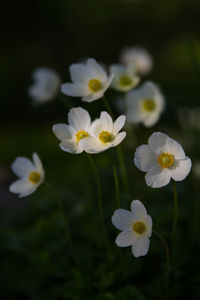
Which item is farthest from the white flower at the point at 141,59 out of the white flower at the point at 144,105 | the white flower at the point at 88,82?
the white flower at the point at 88,82

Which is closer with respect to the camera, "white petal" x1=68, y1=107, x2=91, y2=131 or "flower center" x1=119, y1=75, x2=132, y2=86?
"white petal" x1=68, y1=107, x2=91, y2=131

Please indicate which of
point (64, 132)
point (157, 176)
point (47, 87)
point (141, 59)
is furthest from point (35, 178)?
point (141, 59)

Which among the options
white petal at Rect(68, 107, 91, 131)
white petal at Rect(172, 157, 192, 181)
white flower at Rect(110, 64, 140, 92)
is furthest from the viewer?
white flower at Rect(110, 64, 140, 92)

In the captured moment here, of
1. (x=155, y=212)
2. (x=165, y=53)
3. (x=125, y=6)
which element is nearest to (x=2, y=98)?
(x=165, y=53)

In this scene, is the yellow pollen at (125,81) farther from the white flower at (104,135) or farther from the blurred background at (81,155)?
the white flower at (104,135)

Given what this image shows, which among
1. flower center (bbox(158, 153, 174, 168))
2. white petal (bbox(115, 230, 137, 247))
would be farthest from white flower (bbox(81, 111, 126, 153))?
white petal (bbox(115, 230, 137, 247))

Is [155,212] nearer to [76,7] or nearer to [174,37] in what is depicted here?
[174,37]

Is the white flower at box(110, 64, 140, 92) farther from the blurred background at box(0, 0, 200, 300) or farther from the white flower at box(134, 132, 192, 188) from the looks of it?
the white flower at box(134, 132, 192, 188)
